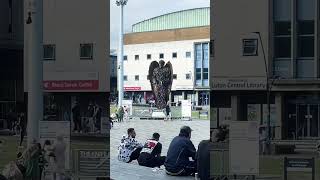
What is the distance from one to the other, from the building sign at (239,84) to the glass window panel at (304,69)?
37 centimetres

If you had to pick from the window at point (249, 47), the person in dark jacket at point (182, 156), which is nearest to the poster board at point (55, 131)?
the person in dark jacket at point (182, 156)

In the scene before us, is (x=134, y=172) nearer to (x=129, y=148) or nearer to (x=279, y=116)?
(x=129, y=148)

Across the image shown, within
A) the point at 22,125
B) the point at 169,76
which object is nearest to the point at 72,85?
the point at 22,125

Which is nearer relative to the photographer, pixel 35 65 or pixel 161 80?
pixel 35 65

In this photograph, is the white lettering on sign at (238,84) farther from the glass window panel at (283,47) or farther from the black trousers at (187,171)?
the black trousers at (187,171)

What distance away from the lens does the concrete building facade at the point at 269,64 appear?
555cm

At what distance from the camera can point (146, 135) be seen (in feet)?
32.6

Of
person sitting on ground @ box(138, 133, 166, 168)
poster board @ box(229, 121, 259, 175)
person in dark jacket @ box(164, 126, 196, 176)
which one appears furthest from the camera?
person sitting on ground @ box(138, 133, 166, 168)

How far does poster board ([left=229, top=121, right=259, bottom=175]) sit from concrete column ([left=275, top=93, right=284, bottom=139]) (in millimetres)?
263

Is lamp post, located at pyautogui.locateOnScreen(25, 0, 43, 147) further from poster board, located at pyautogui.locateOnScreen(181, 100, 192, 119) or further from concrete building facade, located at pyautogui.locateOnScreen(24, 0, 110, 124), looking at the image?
poster board, located at pyautogui.locateOnScreen(181, 100, 192, 119)

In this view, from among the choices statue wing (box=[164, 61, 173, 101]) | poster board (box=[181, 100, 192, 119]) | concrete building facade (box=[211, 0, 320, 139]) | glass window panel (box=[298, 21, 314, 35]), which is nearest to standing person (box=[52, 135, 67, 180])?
statue wing (box=[164, 61, 173, 101])

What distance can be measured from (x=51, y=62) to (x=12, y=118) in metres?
0.88

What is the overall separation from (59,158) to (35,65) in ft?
3.89

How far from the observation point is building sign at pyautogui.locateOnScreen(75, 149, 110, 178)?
679 cm
